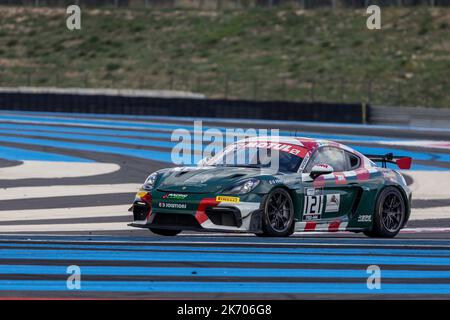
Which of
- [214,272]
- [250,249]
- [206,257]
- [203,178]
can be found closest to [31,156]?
[203,178]

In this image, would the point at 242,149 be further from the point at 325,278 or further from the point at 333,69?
the point at 333,69

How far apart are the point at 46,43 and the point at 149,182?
57.4m

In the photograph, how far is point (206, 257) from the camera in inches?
491

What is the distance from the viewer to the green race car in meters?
14.1

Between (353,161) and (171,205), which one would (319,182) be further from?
(171,205)

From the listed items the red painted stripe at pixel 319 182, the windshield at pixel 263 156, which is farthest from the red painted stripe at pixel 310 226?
the windshield at pixel 263 156

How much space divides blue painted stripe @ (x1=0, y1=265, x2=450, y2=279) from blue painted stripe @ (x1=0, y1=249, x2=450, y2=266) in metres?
0.62

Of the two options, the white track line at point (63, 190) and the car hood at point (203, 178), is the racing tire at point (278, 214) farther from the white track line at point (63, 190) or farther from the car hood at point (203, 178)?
the white track line at point (63, 190)

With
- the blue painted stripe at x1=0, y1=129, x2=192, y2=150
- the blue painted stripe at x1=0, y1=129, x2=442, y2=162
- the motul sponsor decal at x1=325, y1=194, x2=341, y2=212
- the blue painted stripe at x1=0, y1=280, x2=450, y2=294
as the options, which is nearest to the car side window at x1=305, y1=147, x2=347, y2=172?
the motul sponsor decal at x1=325, y1=194, x2=341, y2=212

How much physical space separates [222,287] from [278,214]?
402cm

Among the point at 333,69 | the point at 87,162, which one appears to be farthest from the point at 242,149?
Result: the point at 333,69

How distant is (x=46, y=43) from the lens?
7106 centimetres

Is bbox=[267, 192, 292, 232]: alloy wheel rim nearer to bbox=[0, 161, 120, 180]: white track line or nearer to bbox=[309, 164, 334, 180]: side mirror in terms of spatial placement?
bbox=[309, 164, 334, 180]: side mirror

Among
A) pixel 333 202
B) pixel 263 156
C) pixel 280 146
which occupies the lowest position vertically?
pixel 333 202
